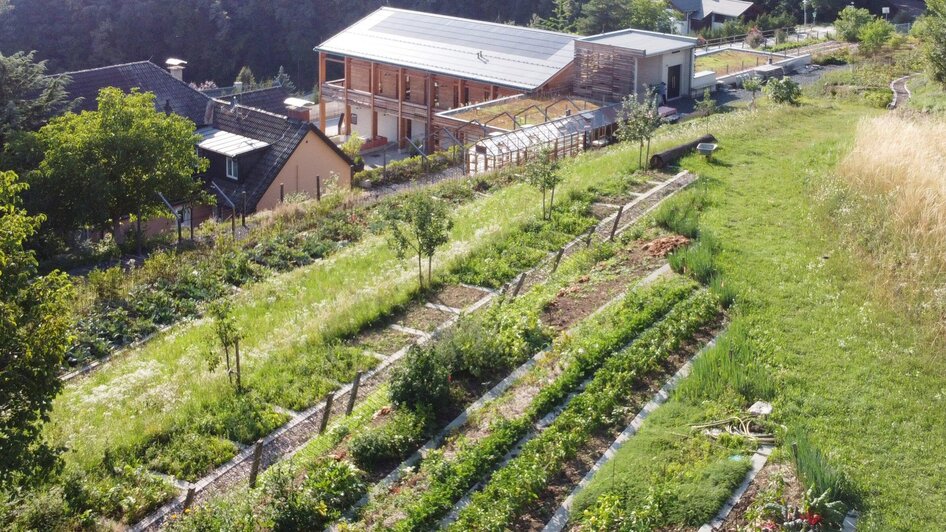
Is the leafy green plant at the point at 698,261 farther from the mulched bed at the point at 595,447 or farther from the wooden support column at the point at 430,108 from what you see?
the wooden support column at the point at 430,108

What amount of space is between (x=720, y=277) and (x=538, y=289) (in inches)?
107

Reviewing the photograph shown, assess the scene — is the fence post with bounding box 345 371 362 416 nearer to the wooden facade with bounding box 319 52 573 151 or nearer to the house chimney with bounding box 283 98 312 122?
the wooden facade with bounding box 319 52 573 151

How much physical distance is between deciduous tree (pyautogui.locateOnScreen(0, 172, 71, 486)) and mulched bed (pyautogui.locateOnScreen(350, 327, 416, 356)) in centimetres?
493

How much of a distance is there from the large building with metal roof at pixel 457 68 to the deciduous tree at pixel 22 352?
22.3 meters

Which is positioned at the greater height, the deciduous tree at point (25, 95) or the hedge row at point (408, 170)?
the deciduous tree at point (25, 95)

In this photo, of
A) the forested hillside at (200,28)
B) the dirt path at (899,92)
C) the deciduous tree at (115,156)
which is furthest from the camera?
the forested hillside at (200,28)

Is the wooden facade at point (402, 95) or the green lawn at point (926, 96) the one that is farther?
the wooden facade at point (402, 95)

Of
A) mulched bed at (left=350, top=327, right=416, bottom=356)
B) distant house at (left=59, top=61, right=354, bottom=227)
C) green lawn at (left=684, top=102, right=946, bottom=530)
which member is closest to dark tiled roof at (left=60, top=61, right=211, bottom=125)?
distant house at (left=59, top=61, right=354, bottom=227)

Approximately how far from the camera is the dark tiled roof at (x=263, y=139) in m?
30.1

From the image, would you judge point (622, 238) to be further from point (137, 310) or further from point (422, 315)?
point (137, 310)

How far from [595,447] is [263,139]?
23630 millimetres

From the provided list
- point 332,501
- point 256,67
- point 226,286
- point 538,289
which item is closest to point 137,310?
point 226,286

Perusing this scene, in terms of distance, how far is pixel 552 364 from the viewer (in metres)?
12.4

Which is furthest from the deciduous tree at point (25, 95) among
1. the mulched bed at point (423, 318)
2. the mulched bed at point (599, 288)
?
the mulched bed at point (599, 288)
